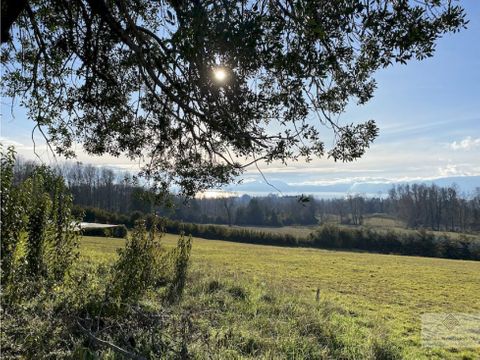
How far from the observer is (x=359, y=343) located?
6102mm

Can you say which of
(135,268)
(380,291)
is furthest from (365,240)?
(135,268)

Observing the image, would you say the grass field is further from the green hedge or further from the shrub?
the green hedge

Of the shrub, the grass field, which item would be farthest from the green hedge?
the shrub

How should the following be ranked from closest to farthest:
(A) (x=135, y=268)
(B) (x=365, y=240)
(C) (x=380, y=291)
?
(A) (x=135, y=268) < (C) (x=380, y=291) < (B) (x=365, y=240)

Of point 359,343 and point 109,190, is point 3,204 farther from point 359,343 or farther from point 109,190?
point 109,190

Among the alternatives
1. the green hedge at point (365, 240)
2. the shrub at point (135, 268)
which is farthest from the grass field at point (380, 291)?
the green hedge at point (365, 240)

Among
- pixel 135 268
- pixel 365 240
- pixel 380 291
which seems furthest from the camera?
pixel 365 240

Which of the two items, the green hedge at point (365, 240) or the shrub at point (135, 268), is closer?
the shrub at point (135, 268)

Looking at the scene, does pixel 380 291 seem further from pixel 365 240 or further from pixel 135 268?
pixel 365 240

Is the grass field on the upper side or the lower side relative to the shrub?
lower

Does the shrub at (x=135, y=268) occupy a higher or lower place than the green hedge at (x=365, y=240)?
higher

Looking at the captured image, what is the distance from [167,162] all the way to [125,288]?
2.02 m

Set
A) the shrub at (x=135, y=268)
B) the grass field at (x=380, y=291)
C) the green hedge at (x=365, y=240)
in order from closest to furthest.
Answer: the shrub at (x=135, y=268)
the grass field at (x=380, y=291)
the green hedge at (x=365, y=240)

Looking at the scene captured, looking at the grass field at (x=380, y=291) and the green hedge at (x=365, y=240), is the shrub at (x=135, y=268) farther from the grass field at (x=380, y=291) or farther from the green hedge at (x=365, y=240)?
the green hedge at (x=365, y=240)
